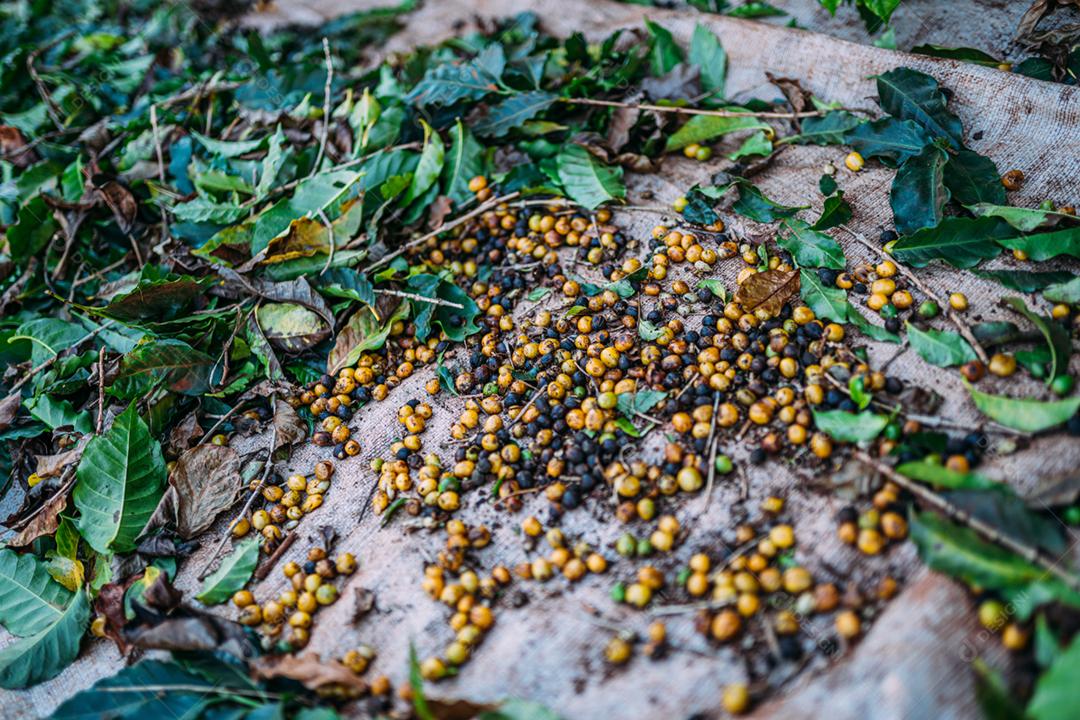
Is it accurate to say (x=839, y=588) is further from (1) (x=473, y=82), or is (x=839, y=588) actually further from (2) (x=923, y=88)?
(1) (x=473, y=82)

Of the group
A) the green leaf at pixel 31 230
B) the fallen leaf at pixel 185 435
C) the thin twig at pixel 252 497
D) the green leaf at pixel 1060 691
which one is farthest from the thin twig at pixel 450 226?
the green leaf at pixel 1060 691

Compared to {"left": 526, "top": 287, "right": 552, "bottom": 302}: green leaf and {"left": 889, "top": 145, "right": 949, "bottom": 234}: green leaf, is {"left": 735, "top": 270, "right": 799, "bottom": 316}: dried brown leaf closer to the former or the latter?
{"left": 889, "top": 145, "right": 949, "bottom": 234}: green leaf

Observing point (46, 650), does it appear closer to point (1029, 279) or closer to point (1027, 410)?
point (1027, 410)

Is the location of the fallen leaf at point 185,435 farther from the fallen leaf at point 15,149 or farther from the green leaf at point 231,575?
the fallen leaf at point 15,149

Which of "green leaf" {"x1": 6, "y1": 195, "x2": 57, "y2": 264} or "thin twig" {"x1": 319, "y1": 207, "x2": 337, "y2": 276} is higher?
"thin twig" {"x1": 319, "y1": 207, "x2": 337, "y2": 276}

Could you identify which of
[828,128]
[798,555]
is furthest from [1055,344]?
[828,128]

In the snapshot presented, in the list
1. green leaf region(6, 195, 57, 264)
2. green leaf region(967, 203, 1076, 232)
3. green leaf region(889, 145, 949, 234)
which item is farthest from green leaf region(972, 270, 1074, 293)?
green leaf region(6, 195, 57, 264)
